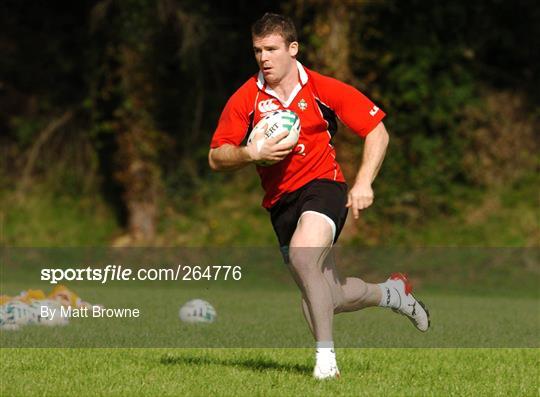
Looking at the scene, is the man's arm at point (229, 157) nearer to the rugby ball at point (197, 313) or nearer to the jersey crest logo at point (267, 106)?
the jersey crest logo at point (267, 106)

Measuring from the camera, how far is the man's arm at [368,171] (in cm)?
632

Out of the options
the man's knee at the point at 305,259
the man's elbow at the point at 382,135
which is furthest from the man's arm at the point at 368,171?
the man's knee at the point at 305,259

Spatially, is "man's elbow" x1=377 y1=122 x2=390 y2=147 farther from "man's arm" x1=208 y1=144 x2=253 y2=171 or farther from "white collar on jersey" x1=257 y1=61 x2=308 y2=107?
"man's arm" x1=208 y1=144 x2=253 y2=171

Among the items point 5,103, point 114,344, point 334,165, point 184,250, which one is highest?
point 5,103

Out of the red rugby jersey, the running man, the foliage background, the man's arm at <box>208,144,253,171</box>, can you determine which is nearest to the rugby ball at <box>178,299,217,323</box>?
the running man

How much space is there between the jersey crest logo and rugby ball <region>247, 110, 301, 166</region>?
0.27 metres

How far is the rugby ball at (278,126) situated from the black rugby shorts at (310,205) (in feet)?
1.44

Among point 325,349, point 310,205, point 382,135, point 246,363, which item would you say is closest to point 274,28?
point 382,135

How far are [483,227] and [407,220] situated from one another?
4.10 feet

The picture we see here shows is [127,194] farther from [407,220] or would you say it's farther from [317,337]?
[317,337]

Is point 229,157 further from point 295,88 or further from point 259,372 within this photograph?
point 259,372

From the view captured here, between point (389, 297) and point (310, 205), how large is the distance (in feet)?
3.61

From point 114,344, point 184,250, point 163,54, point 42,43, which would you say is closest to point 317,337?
point 114,344

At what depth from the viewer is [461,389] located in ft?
20.1
